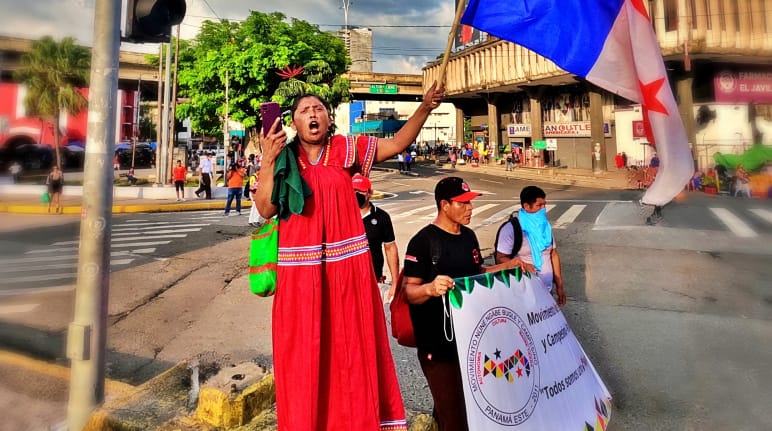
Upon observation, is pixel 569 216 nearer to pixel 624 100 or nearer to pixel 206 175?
pixel 624 100

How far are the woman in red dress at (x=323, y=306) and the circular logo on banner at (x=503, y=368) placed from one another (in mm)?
506

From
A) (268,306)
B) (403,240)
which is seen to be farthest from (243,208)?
(268,306)

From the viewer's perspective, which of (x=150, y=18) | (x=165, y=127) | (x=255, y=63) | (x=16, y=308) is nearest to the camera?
(x=150, y=18)

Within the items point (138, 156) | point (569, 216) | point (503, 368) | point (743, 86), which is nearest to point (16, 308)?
point (503, 368)

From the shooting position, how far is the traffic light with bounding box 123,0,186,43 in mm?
3068

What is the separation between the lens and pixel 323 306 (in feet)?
6.89

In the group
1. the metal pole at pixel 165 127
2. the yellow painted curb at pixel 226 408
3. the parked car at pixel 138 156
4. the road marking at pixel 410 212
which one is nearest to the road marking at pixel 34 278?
the yellow painted curb at pixel 226 408

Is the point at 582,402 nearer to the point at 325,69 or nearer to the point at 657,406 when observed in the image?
the point at 657,406

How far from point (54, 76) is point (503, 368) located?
3.69 metres

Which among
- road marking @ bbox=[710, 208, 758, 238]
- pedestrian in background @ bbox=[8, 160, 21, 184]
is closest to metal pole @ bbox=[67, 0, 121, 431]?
pedestrian in background @ bbox=[8, 160, 21, 184]

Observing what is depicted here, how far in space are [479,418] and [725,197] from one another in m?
13.2

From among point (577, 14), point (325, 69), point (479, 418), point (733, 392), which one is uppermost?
point (325, 69)

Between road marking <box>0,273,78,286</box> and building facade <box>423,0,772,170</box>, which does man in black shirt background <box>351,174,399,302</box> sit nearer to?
building facade <box>423,0,772,170</box>

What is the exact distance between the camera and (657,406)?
11.8 feet
